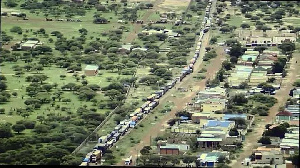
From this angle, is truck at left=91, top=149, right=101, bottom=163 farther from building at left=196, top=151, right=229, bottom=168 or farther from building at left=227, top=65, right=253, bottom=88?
building at left=227, top=65, right=253, bottom=88

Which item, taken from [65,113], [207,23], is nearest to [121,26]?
[207,23]

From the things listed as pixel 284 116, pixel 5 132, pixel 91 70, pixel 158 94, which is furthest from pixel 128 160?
pixel 91 70

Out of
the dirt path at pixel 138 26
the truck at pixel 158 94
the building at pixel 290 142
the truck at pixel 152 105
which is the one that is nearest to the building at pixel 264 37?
the dirt path at pixel 138 26

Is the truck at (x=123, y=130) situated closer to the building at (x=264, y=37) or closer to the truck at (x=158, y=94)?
the truck at (x=158, y=94)

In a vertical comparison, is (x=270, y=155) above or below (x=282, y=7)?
below

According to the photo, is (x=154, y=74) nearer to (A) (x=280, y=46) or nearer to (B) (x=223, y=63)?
(B) (x=223, y=63)
